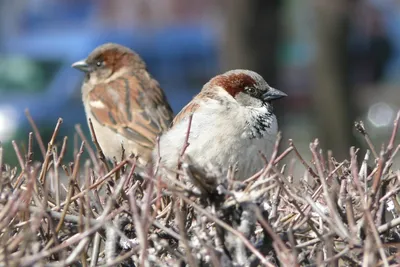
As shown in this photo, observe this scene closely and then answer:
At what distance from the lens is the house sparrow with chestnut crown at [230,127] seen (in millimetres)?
3467

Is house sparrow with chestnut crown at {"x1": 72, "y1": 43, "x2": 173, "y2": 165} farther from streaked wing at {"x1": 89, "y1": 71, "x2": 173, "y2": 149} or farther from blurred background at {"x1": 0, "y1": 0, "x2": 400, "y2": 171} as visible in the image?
blurred background at {"x1": 0, "y1": 0, "x2": 400, "y2": 171}

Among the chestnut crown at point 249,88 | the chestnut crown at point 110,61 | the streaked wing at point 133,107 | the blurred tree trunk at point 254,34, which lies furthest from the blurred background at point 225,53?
the chestnut crown at point 249,88

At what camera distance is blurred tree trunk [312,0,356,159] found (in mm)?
8750

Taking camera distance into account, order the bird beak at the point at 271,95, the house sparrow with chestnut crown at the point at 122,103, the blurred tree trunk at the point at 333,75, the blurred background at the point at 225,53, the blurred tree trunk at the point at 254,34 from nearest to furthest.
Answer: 1. the bird beak at the point at 271,95
2. the house sparrow with chestnut crown at the point at 122,103
3. the blurred tree trunk at the point at 254,34
4. the blurred background at the point at 225,53
5. the blurred tree trunk at the point at 333,75

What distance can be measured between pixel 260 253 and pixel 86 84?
389 cm

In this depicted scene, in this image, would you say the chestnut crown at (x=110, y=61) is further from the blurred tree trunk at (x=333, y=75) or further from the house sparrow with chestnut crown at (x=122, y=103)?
the blurred tree trunk at (x=333, y=75)

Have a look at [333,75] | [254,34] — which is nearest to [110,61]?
[254,34]

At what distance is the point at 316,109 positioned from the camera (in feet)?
30.0

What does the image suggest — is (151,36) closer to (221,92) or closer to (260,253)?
(221,92)

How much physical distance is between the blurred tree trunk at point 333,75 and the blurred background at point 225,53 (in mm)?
10

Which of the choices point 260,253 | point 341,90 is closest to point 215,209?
point 260,253

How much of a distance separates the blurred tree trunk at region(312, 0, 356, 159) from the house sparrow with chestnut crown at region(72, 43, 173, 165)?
3.67 metres

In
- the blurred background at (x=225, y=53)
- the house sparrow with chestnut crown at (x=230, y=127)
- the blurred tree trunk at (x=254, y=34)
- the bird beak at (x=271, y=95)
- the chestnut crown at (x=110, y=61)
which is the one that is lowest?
the blurred background at (x=225, y=53)

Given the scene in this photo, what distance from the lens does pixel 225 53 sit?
26.9 feet
